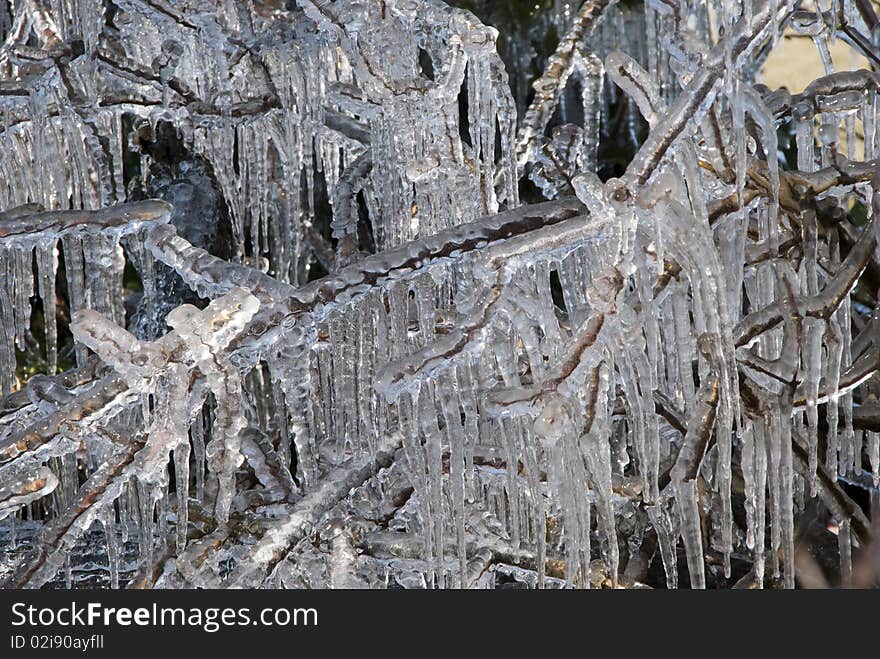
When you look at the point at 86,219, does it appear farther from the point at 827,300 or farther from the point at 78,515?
the point at 827,300

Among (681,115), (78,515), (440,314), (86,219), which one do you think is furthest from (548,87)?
(78,515)

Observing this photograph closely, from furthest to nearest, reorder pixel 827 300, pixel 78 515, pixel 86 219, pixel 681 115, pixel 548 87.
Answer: pixel 548 87, pixel 827 300, pixel 86 219, pixel 78 515, pixel 681 115

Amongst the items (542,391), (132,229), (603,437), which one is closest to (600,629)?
(603,437)

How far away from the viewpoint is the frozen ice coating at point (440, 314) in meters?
A: 2.08

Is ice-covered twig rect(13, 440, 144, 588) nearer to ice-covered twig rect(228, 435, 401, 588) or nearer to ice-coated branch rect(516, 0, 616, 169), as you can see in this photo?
ice-covered twig rect(228, 435, 401, 588)

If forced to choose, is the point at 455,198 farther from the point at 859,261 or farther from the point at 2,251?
the point at 2,251

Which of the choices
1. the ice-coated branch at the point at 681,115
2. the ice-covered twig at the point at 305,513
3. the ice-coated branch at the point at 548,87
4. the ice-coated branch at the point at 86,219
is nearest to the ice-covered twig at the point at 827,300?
the ice-coated branch at the point at 681,115

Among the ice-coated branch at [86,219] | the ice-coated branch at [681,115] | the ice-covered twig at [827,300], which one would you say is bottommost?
the ice-covered twig at [827,300]

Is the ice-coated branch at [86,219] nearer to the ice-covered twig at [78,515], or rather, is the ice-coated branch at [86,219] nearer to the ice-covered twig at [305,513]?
the ice-covered twig at [78,515]

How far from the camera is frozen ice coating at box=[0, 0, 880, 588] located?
2.08 meters

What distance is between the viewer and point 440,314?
248 centimetres

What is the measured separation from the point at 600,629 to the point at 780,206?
3.20 ft

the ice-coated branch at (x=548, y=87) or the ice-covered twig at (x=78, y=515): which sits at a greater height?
the ice-coated branch at (x=548, y=87)

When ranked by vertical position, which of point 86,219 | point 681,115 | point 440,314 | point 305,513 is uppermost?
point 681,115
